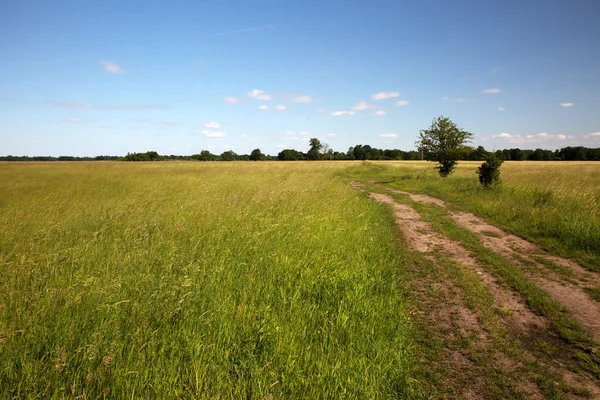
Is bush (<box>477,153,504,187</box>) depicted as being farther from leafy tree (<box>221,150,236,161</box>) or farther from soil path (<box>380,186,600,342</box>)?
leafy tree (<box>221,150,236,161</box>)

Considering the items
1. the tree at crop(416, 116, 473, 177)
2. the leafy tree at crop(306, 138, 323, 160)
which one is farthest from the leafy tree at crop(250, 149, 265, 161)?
the tree at crop(416, 116, 473, 177)

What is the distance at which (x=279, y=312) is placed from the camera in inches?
149

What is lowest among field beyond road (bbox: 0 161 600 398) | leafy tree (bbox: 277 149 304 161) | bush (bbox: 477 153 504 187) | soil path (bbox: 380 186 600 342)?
soil path (bbox: 380 186 600 342)

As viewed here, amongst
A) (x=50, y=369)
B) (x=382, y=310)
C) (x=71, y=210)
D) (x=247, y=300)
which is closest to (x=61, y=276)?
(x=50, y=369)

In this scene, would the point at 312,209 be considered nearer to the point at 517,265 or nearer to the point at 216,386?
the point at 517,265

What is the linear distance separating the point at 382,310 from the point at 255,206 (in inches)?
234

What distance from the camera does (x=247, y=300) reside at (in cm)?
397

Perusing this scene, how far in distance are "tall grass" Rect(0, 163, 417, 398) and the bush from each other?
14.2 m

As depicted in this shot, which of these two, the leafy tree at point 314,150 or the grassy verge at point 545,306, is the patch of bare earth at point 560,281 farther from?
the leafy tree at point 314,150

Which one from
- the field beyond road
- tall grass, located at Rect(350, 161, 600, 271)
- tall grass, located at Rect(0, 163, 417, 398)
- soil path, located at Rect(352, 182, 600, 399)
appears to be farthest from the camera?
tall grass, located at Rect(350, 161, 600, 271)

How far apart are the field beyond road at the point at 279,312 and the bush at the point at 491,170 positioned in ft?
33.0

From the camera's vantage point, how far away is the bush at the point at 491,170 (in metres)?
16.8

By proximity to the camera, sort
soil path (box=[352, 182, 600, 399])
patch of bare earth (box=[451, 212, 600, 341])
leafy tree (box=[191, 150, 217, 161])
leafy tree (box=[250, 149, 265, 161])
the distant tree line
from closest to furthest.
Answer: soil path (box=[352, 182, 600, 399]), patch of bare earth (box=[451, 212, 600, 341]), the distant tree line, leafy tree (box=[191, 150, 217, 161]), leafy tree (box=[250, 149, 265, 161])

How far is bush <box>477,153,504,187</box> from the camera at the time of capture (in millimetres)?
16797
